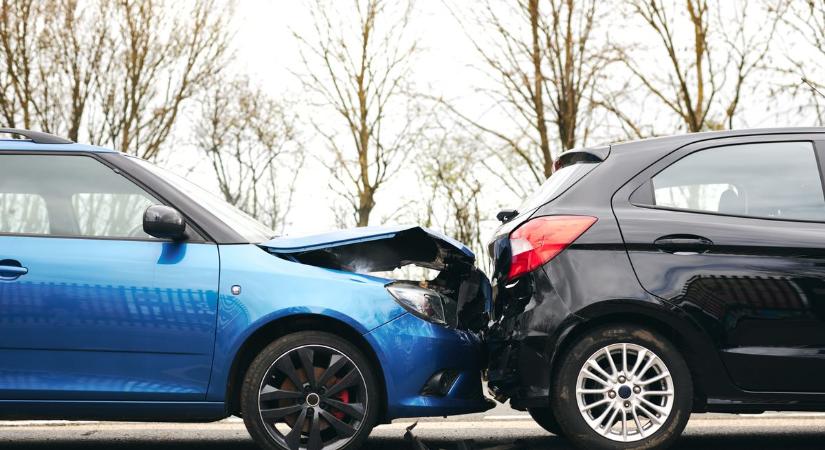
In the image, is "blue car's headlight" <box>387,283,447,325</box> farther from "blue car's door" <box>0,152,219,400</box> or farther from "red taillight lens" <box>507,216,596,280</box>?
"blue car's door" <box>0,152,219,400</box>

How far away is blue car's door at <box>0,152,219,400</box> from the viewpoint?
4348 millimetres

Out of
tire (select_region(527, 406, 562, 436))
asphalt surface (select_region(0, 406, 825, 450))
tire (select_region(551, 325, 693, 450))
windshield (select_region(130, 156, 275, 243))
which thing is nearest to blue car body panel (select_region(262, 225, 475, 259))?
→ windshield (select_region(130, 156, 275, 243))

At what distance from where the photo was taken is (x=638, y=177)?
4688mm

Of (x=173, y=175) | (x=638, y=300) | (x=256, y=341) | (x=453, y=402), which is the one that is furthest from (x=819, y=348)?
(x=173, y=175)

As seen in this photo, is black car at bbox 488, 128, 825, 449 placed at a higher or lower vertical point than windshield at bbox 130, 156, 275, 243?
lower

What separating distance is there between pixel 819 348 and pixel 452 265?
2.01 meters

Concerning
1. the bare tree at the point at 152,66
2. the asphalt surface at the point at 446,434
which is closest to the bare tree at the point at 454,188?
the bare tree at the point at 152,66

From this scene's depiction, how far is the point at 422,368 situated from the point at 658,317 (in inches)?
47.4

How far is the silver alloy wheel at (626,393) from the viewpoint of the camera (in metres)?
4.43

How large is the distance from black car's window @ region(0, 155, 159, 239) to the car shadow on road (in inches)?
57.8

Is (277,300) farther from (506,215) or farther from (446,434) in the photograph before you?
(446,434)

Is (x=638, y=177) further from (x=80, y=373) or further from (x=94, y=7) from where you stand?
(x=94, y=7)

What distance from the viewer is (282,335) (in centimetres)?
451

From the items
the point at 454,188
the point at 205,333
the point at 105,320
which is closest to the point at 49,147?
the point at 105,320
